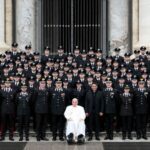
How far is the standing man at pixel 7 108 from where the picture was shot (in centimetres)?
1784

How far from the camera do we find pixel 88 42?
2498 centimetres

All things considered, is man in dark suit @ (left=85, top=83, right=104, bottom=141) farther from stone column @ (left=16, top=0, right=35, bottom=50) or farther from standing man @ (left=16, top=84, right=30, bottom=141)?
stone column @ (left=16, top=0, right=35, bottom=50)

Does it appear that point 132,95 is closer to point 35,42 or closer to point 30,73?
point 30,73

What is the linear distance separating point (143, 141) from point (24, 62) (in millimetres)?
4818

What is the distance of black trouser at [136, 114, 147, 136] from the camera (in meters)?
18.0

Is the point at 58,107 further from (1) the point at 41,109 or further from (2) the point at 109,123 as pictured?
(2) the point at 109,123

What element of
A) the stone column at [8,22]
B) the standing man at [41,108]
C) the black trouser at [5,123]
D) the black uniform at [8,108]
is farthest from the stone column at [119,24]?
the black trouser at [5,123]

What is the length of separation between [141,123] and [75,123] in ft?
6.96

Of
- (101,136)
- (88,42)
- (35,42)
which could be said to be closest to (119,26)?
(88,42)

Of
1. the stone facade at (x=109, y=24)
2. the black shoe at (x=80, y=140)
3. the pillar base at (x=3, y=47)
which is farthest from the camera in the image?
the stone facade at (x=109, y=24)

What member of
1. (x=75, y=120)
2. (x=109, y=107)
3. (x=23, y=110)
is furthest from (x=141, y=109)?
(x=23, y=110)

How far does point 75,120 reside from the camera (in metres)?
17.4

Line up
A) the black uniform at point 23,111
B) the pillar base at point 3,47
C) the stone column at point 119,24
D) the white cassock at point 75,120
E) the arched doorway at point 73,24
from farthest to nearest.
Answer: the arched doorway at point 73,24
the stone column at point 119,24
the pillar base at point 3,47
the black uniform at point 23,111
the white cassock at point 75,120

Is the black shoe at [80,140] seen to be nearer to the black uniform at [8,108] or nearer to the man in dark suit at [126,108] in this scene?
the man in dark suit at [126,108]
